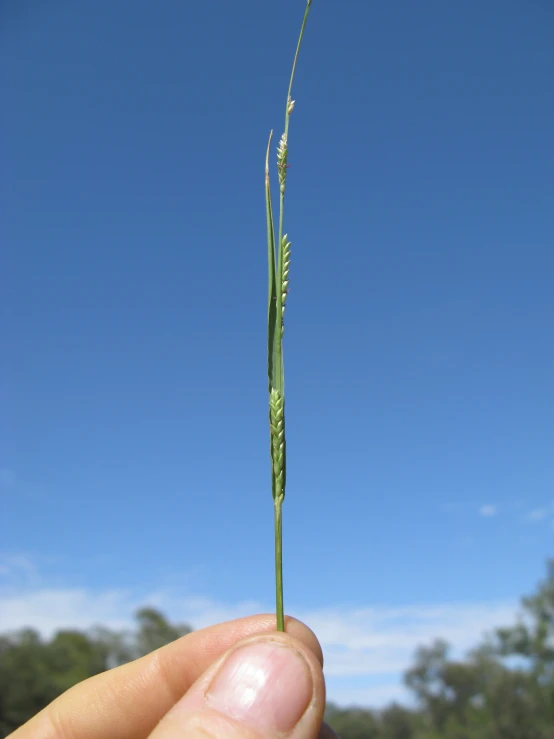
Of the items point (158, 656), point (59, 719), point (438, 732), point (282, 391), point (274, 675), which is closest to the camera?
point (282, 391)

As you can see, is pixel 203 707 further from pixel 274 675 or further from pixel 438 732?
pixel 438 732

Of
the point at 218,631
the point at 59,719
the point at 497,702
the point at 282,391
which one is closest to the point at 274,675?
the point at 282,391

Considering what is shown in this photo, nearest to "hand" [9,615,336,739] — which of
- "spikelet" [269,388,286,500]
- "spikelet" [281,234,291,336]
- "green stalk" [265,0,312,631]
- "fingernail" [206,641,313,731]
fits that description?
"fingernail" [206,641,313,731]

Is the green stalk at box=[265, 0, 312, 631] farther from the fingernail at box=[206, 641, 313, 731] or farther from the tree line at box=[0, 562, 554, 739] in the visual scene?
the tree line at box=[0, 562, 554, 739]

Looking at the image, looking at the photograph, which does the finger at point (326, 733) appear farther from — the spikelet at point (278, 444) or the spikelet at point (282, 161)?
the spikelet at point (282, 161)

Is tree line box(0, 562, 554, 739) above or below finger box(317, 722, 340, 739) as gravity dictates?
below

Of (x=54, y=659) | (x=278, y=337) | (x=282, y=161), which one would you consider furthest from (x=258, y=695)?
(x=54, y=659)
